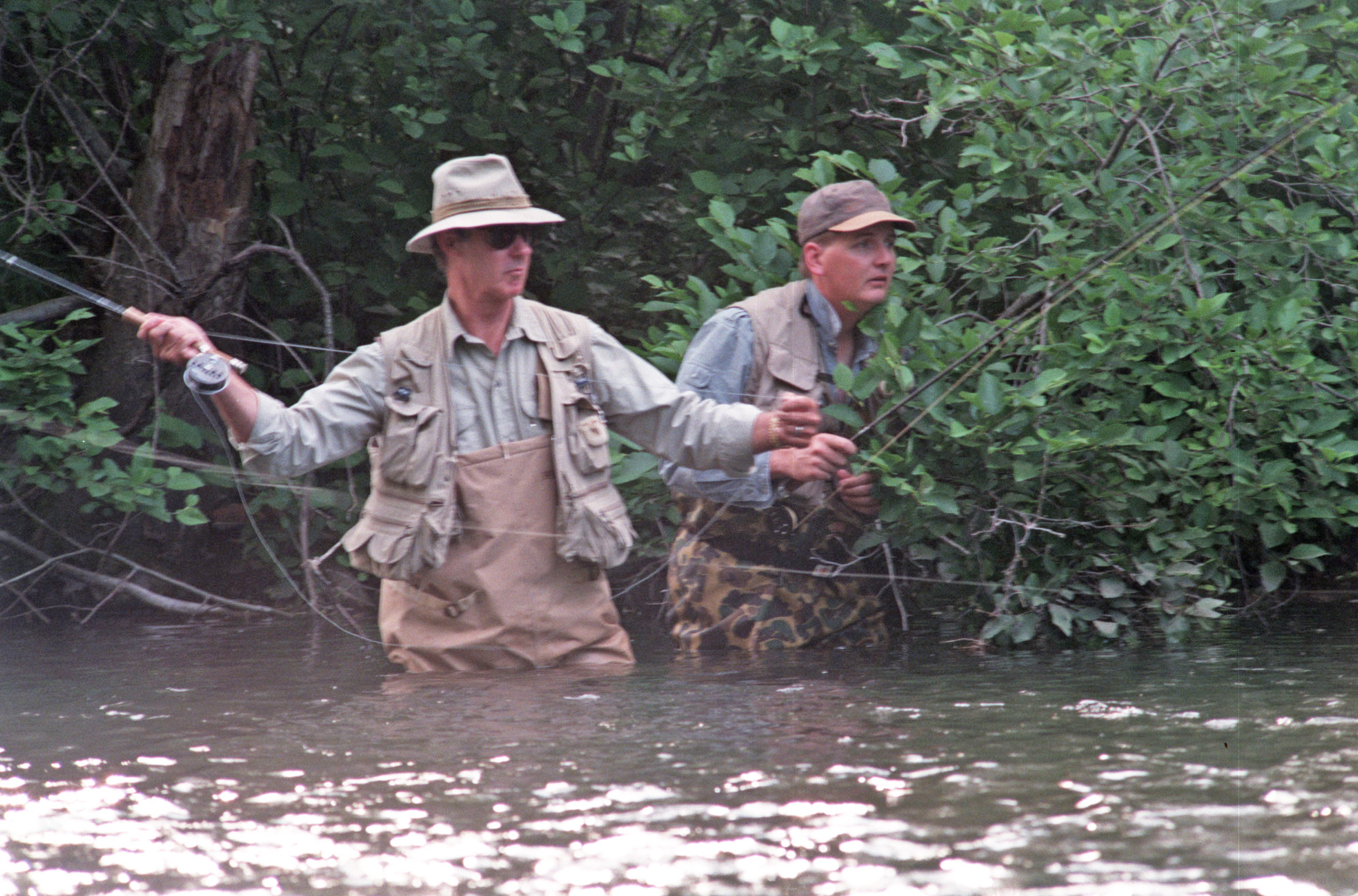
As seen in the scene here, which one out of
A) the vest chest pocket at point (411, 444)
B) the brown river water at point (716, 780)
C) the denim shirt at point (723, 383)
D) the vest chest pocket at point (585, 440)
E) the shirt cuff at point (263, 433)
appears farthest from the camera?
the denim shirt at point (723, 383)

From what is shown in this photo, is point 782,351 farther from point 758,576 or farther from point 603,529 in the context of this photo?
Result: point 603,529

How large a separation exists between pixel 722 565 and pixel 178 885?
7.85 feet

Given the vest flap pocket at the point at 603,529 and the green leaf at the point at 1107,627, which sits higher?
the vest flap pocket at the point at 603,529

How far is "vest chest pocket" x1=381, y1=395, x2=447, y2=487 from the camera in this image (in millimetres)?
3973

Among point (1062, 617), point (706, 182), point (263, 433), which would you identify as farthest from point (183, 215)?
point (1062, 617)

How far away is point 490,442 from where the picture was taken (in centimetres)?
410

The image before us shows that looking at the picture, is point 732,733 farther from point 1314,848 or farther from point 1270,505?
point 1270,505

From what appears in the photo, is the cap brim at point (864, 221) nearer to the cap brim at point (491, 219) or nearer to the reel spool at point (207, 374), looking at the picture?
the cap brim at point (491, 219)

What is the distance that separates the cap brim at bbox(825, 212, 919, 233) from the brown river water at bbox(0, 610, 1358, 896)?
1291mm

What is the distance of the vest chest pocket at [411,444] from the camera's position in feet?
13.0

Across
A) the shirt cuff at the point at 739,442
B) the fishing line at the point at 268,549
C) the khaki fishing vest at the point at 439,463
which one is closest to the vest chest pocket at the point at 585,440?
the khaki fishing vest at the point at 439,463

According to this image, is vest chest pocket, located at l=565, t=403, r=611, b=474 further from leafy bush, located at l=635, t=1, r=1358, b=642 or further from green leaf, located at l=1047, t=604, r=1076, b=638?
green leaf, located at l=1047, t=604, r=1076, b=638

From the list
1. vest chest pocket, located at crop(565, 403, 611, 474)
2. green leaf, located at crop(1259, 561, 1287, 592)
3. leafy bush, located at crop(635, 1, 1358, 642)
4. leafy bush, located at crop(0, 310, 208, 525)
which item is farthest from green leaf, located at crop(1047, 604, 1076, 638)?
leafy bush, located at crop(0, 310, 208, 525)

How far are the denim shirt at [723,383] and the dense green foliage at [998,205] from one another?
12.7 inches
